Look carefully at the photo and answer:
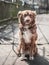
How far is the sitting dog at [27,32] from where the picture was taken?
17.8 ft

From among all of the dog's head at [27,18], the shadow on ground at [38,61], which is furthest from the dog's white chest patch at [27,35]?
the shadow on ground at [38,61]

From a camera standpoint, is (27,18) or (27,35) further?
(27,35)

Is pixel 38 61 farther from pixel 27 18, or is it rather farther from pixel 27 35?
pixel 27 18

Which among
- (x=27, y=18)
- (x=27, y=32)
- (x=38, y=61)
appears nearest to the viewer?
(x=27, y=18)

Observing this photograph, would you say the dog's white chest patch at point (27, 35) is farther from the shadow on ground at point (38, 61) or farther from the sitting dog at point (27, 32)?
the shadow on ground at point (38, 61)

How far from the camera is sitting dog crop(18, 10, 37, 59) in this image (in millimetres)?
5426

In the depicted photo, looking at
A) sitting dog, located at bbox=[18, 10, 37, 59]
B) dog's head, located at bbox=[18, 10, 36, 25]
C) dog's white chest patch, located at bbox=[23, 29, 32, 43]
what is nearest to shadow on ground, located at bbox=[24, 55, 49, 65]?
sitting dog, located at bbox=[18, 10, 37, 59]

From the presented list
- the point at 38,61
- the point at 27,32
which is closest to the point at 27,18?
the point at 27,32

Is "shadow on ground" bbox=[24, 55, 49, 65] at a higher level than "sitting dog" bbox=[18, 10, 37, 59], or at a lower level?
lower

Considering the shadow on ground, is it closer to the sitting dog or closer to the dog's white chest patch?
the sitting dog

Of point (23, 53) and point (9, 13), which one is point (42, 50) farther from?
point (9, 13)

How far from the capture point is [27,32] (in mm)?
5586

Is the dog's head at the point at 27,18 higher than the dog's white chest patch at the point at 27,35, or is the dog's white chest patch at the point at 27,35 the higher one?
the dog's head at the point at 27,18

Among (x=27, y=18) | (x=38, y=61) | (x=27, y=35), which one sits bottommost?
(x=38, y=61)
